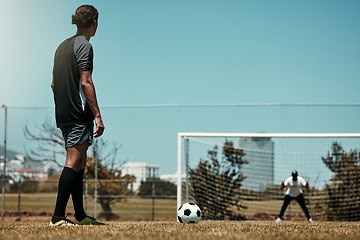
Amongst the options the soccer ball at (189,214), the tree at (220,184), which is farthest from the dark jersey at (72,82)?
the tree at (220,184)

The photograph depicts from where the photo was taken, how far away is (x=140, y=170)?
13.2 meters

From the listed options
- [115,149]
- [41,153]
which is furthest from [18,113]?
[115,149]

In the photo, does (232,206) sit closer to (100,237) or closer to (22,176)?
(22,176)

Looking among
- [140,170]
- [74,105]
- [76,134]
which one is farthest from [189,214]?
[140,170]

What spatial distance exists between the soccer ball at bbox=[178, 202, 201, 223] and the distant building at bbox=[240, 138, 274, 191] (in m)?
6.99

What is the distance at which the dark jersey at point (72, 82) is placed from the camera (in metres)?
4.25

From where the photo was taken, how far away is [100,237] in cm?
306

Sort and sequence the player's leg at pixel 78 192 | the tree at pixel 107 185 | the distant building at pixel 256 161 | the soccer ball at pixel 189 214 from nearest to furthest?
the player's leg at pixel 78 192 < the soccer ball at pixel 189 214 < the distant building at pixel 256 161 < the tree at pixel 107 185

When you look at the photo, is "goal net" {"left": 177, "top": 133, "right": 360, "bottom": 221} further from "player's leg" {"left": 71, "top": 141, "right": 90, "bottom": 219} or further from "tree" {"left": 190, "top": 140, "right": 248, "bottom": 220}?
"player's leg" {"left": 71, "top": 141, "right": 90, "bottom": 219}

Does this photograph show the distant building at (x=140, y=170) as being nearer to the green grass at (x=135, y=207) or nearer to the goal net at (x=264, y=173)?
the green grass at (x=135, y=207)

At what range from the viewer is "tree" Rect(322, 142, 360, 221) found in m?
12.4

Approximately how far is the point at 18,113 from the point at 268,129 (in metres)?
7.21

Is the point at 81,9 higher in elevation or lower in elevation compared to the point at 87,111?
higher

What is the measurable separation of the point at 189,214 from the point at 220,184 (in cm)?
697
